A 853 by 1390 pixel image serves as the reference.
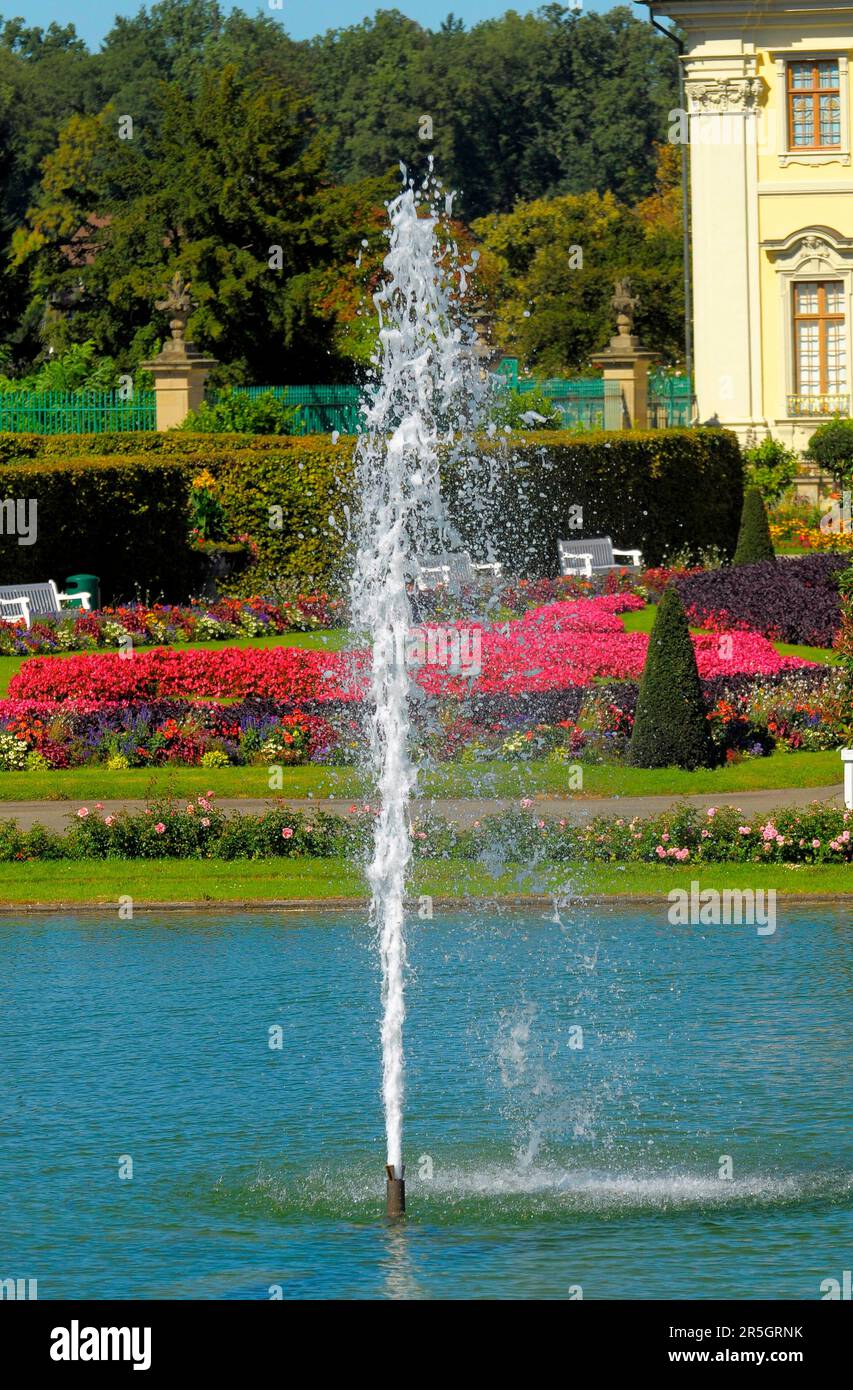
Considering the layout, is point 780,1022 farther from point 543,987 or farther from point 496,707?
point 496,707


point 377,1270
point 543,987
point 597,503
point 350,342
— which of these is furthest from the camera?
point 350,342

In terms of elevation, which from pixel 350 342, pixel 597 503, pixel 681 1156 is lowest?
pixel 681 1156

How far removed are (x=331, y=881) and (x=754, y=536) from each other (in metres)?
17.3

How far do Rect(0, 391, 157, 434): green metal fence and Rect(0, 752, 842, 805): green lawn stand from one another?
17.5 metres

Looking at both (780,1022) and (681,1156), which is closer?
(681,1156)

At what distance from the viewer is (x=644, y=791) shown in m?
19.4

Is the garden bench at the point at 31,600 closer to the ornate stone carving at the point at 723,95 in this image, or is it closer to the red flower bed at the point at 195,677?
the red flower bed at the point at 195,677

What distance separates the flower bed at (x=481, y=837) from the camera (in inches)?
682

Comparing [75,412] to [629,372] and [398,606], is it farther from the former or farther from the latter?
[398,606]

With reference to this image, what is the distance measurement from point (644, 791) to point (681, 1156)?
8101mm

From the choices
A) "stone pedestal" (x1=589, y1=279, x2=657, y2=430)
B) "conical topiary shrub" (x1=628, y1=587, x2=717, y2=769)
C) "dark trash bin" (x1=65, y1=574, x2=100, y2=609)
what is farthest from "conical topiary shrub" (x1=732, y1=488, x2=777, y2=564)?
"conical topiary shrub" (x1=628, y1=587, x2=717, y2=769)

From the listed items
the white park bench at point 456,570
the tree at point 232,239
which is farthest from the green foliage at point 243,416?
the tree at point 232,239
